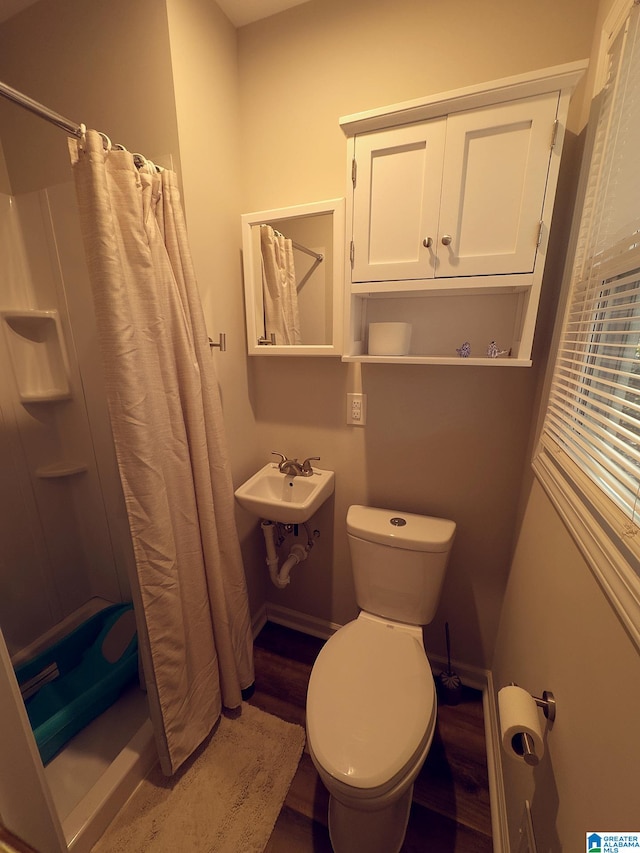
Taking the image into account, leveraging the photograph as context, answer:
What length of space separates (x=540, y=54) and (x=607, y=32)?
23cm

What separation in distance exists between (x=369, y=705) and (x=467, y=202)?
5.01 ft

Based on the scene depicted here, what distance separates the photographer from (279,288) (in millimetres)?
1398

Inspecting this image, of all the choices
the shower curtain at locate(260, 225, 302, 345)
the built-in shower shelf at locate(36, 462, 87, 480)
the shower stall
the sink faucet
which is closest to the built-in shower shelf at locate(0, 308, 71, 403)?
the shower stall

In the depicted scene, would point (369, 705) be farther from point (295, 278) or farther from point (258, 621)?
point (295, 278)

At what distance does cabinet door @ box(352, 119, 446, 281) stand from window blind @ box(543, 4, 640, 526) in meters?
0.39

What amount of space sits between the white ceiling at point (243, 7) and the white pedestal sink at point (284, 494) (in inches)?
70.1

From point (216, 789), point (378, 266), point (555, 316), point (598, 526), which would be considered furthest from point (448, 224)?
point (216, 789)

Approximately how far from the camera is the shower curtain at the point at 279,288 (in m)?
1.36

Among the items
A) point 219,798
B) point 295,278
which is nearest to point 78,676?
point 219,798

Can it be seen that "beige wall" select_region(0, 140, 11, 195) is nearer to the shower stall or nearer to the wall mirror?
the shower stall

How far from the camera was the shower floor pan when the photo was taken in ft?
3.96

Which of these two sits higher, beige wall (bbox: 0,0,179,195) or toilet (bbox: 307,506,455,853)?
beige wall (bbox: 0,0,179,195)

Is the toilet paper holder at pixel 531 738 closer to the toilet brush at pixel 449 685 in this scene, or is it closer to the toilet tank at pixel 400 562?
the toilet tank at pixel 400 562

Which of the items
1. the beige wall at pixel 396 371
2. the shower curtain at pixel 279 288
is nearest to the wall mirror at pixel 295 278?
the shower curtain at pixel 279 288
